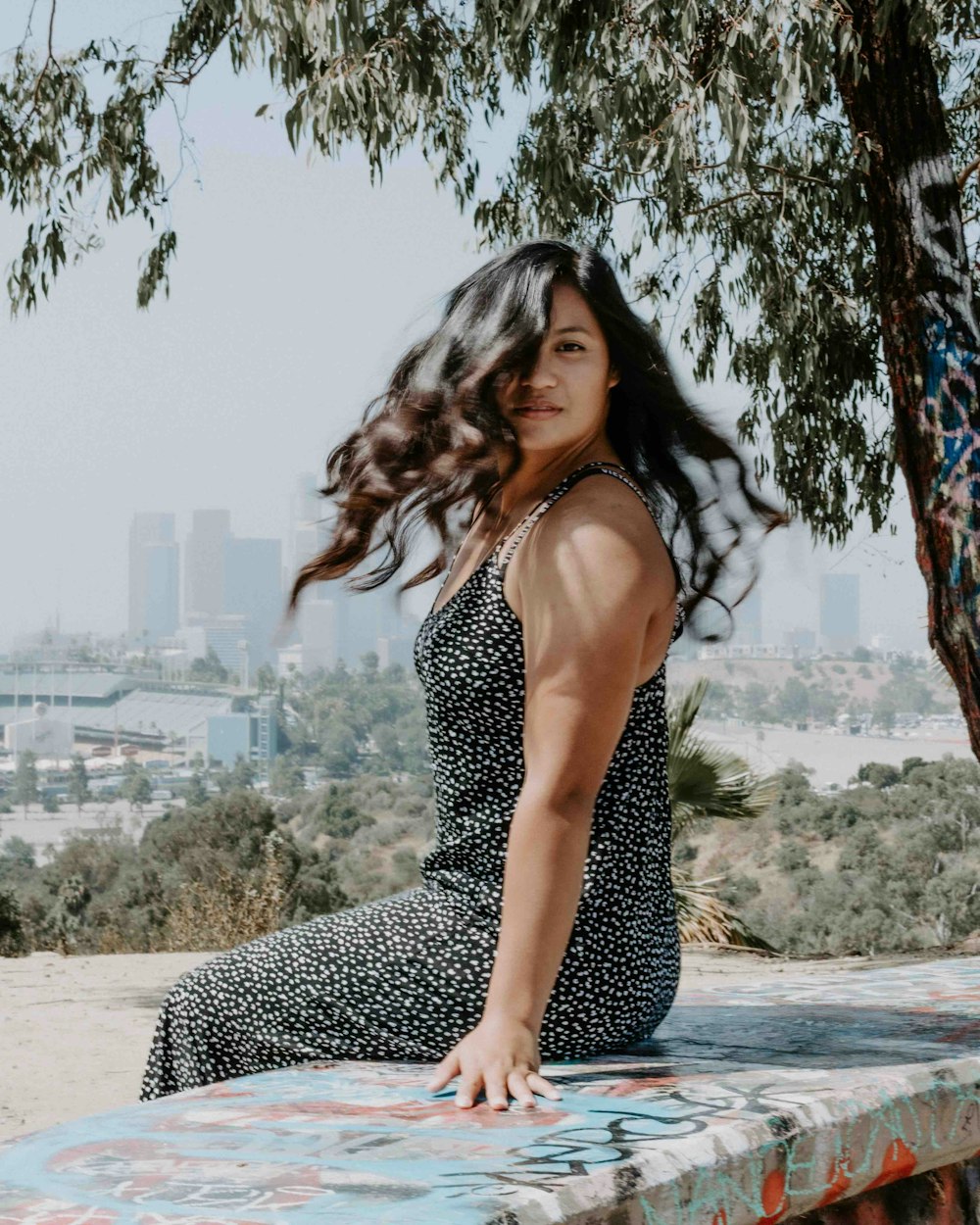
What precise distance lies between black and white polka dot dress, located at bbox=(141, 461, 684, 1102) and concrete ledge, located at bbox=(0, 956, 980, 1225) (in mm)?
49

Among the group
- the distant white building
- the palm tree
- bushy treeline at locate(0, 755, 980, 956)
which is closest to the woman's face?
the palm tree

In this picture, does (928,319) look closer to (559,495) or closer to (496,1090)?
(559,495)

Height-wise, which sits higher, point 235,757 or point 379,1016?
point 379,1016

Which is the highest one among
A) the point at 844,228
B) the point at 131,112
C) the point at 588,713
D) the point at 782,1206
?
the point at 131,112

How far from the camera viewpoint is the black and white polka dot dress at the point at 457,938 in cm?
162

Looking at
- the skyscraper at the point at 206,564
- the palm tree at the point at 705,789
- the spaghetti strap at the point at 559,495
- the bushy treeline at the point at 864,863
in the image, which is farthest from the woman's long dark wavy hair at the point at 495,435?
the skyscraper at the point at 206,564

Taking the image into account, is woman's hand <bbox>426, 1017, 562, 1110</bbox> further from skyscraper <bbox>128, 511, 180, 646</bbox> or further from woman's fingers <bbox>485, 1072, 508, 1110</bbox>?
skyscraper <bbox>128, 511, 180, 646</bbox>

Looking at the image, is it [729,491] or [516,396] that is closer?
[516,396]

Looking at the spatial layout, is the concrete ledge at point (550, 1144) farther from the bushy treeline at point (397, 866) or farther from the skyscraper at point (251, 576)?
the skyscraper at point (251, 576)

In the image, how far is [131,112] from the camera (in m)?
Result: 6.85

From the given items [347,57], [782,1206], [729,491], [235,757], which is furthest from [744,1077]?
[235,757]

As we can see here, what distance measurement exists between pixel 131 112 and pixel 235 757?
1817 inches

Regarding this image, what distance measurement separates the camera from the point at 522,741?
1621 mm

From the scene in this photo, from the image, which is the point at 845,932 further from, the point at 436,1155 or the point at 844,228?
the point at 436,1155
